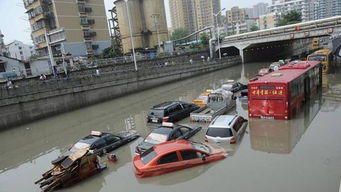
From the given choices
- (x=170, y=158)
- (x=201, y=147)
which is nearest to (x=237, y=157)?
(x=201, y=147)

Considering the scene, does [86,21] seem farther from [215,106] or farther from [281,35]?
[215,106]

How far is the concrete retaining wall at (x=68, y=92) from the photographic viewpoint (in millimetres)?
21688

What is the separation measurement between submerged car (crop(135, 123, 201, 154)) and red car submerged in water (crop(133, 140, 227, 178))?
3.82ft

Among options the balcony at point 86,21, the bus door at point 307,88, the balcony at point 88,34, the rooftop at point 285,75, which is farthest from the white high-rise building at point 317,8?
the bus door at point 307,88

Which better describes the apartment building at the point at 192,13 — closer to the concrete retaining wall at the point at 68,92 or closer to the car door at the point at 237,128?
the concrete retaining wall at the point at 68,92

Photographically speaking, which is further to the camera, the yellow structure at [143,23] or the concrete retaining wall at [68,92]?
the yellow structure at [143,23]

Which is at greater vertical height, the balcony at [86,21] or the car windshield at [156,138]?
the balcony at [86,21]

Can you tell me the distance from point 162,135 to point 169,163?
220 cm

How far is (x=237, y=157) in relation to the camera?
11023mm

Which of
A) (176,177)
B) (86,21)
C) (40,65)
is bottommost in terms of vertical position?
(176,177)

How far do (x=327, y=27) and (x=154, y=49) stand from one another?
3758cm

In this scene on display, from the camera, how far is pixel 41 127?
20.8m

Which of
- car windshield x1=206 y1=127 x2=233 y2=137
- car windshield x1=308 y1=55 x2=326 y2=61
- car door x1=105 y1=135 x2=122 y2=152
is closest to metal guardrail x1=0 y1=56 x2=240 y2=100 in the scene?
car door x1=105 y1=135 x2=122 y2=152

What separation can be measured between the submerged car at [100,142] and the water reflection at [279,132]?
6.75 meters
